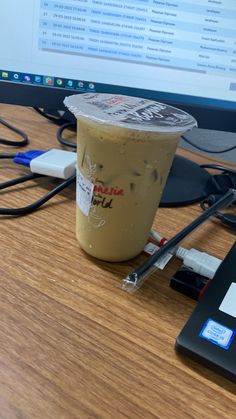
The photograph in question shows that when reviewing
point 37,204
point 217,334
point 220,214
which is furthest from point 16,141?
point 217,334

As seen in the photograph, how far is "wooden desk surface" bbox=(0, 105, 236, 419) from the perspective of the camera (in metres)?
0.24

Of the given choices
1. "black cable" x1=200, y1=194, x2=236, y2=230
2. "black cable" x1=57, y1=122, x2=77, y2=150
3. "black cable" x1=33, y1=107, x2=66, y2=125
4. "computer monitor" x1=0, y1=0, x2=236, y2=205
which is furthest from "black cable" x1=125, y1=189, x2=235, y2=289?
"black cable" x1=33, y1=107, x2=66, y2=125

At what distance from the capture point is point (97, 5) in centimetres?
45

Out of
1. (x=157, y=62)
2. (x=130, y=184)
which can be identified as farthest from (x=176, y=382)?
(x=157, y=62)

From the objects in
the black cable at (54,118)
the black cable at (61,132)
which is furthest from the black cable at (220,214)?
the black cable at (54,118)

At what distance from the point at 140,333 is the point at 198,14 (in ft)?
1.22

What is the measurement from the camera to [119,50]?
1.53 feet

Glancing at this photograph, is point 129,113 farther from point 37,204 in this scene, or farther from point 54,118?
point 54,118

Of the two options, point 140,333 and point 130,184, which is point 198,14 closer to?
point 130,184

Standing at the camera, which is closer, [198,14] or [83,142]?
[83,142]

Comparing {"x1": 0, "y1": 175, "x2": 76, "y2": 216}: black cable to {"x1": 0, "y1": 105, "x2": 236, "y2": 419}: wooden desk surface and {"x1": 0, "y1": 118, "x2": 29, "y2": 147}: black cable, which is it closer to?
{"x1": 0, "y1": 105, "x2": 236, "y2": 419}: wooden desk surface

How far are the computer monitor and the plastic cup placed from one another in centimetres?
14

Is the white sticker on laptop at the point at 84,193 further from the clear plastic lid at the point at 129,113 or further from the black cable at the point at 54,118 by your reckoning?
the black cable at the point at 54,118

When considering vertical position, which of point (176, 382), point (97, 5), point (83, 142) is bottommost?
point (176, 382)
